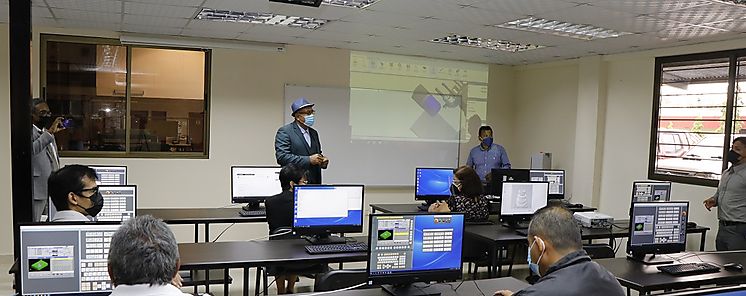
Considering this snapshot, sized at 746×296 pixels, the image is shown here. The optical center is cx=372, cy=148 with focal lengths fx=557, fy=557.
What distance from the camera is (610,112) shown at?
274 inches

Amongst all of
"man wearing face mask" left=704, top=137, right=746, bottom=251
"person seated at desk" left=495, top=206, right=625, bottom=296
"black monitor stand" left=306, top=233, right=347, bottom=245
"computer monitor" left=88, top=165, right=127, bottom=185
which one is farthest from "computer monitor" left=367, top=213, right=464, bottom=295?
"man wearing face mask" left=704, top=137, right=746, bottom=251

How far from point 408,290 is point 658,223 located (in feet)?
6.76

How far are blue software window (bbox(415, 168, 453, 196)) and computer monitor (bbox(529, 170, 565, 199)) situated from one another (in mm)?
988

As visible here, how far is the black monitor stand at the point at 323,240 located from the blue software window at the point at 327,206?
0.41 ft

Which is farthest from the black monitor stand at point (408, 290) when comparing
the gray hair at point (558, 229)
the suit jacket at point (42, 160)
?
the suit jacket at point (42, 160)

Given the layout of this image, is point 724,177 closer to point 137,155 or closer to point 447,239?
point 447,239

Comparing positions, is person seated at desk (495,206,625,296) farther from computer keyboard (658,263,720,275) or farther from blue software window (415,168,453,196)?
blue software window (415,168,453,196)

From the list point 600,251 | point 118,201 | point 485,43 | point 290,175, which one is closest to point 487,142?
point 485,43

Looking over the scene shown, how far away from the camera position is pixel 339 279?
2.87 meters

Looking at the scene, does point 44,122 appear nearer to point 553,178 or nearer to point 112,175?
point 112,175

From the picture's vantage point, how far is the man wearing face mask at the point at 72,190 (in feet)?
8.88

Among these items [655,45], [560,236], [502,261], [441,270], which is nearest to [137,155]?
[502,261]

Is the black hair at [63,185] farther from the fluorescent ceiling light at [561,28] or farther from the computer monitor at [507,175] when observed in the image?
the computer monitor at [507,175]

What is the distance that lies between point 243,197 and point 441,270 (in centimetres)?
283
